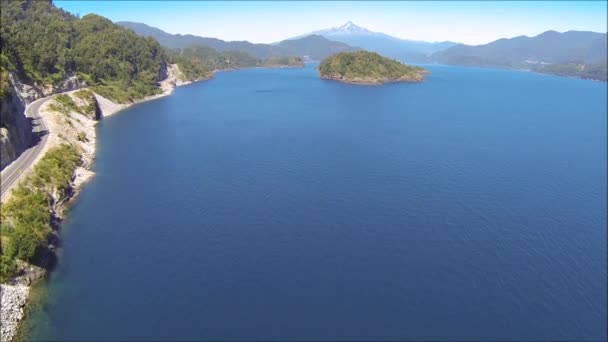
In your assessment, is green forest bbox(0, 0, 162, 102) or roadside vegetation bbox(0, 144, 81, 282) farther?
green forest bbox(0, 0, 162, 102)

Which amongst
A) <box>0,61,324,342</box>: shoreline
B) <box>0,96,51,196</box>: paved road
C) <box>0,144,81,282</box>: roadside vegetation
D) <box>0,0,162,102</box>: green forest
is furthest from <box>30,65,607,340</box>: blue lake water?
<box>0,0,162,102</box>: green forest

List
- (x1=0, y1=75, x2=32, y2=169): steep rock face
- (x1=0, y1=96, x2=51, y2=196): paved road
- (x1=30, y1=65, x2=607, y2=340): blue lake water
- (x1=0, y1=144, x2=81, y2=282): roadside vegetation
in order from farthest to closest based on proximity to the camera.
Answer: (x1=0, y1=75, x2=32, y2=169): steep rock face
(x1=0, y1=96, x2=51, y2=196): paved road
(x1=0, y1=144, x2=81, y2=282): roadside vegetation
(x1=30, y1=65, x2=607, y2=340): blue lake water

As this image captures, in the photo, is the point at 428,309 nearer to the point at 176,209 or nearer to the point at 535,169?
the point at 176,209

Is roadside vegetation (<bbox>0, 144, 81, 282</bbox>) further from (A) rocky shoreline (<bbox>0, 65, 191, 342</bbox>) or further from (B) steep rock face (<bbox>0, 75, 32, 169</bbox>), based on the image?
(B) steep rock face (<bbox>0, 75, 32, 169</bbox>)

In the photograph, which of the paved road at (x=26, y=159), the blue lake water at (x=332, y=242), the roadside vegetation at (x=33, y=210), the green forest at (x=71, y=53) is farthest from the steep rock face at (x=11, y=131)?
the green forest at (x=71, y=53)

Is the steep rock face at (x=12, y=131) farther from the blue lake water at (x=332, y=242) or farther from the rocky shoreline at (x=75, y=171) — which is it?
the blue lake water at (x=332, y=242)

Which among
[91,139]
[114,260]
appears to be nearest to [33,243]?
[114,260]

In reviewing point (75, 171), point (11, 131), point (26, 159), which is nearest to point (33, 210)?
point (26, 159)
